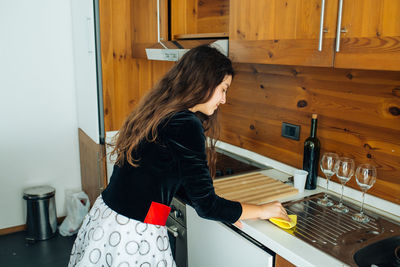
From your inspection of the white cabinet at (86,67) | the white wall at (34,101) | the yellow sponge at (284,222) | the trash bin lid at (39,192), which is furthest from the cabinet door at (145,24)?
the trash bin lid at (39,192)

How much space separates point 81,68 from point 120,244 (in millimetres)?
1825

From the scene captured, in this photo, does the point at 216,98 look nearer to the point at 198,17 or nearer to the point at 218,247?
the point at 218,247

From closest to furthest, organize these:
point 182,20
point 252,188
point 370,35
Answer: point 370,35 < point 252,188 < point 182,20

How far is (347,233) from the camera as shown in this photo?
51.1 inches

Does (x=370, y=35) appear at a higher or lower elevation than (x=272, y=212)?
higher

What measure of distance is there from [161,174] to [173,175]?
4 cm

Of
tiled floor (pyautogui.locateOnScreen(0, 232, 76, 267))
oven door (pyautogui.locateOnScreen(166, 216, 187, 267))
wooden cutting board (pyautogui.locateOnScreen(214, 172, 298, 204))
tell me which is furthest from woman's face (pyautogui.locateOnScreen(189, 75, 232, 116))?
tiled floor (pyautogui.locateOnScreen(0, 232, 76, 267))

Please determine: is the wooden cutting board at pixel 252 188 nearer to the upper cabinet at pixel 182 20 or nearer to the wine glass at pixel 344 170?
the wine glass at pixel 344 170

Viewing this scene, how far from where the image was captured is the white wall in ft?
9.20

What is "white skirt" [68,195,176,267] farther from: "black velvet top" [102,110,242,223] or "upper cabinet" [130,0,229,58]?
"upper cabinet" [130,0,229,58]

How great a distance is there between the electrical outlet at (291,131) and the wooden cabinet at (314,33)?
0.53 meters

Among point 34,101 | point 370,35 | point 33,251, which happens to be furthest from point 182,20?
point 33,251

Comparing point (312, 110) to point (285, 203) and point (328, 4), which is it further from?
point (328, 4)

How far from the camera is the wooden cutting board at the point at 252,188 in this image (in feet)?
5.20
